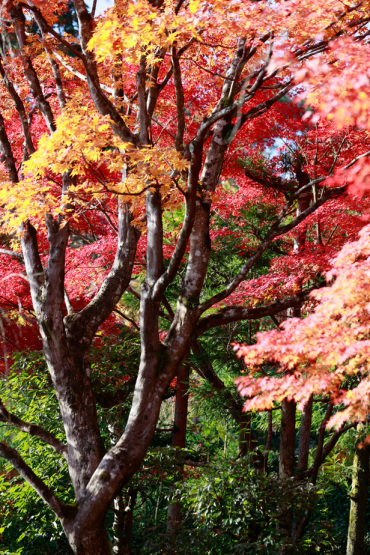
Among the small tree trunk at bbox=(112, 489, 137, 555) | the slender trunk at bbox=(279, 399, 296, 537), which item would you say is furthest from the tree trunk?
the slender trunk at bbox=(279, 399, 296, 537)

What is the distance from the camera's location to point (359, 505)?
22.2 ft

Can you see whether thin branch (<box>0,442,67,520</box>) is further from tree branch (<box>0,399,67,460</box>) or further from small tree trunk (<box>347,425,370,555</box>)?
small tree trunk (<box>347,425,370,555</box>)

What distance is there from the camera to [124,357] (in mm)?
6520

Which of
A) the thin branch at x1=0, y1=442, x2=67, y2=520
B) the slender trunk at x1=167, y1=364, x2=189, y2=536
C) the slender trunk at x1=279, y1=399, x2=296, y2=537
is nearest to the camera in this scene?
the thin branch at x1=0, y1=442, x2=67, y2=520

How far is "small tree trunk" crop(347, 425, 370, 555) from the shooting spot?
6.70 m

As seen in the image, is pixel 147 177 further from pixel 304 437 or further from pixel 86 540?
pixel 304 437

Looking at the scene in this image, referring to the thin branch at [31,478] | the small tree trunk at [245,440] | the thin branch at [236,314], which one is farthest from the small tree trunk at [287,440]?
the thin branch at [31,478]

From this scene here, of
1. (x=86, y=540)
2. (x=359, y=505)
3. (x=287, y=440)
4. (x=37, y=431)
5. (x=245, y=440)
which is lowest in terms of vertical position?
(x=86, y=540)

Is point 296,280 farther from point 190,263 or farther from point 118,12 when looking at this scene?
point 118,12

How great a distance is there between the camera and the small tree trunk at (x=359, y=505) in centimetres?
670

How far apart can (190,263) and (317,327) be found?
153cm

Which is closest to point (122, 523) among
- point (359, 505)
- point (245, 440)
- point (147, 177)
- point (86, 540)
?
point (86, 540)

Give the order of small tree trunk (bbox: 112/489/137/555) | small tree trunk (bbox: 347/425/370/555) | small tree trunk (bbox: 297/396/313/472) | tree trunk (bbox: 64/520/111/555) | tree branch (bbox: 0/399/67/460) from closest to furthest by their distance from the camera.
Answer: tree trunk (bbox: 64/520/111/555) → tree branch (bbox: 0/399/67/460) → small tree trunk (bbox: 112/489/137/555) → small tree trunk (bbox: 347/425/370/555) → small tree trunk (bbox: 297/396/313/472)

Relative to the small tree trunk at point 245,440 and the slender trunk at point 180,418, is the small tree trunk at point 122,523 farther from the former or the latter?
the small tree trunk at point 245,440
